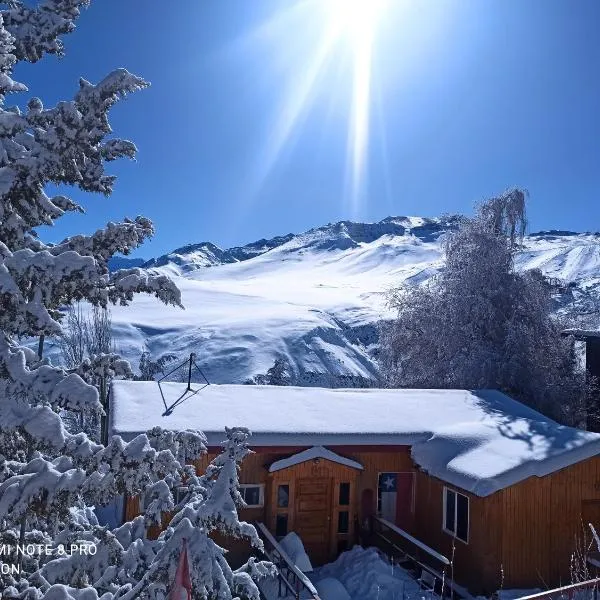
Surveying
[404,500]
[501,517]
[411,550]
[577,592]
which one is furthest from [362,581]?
[577,592]

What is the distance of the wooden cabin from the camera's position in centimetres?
1184

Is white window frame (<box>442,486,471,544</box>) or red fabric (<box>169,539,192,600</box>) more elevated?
red fabric (<box>169,539,192,600</box>)

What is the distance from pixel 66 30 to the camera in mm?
5387

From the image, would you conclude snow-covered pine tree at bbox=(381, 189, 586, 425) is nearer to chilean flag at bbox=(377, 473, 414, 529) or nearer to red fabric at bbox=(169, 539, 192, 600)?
chilean flag at bbox=(377, 473, 414, 529)

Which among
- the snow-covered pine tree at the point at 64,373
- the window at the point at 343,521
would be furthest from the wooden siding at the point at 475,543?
the snow-covered pine tree at the point at 64,373

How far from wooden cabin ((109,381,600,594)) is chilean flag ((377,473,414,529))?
3cm

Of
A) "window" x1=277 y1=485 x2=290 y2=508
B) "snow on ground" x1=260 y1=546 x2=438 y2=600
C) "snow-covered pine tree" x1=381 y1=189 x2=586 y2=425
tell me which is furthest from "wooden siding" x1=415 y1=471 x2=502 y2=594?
"snow-covered pine tree" x1=381 y1=189 x2=586 y2=425

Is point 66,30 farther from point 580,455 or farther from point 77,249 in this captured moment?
point 580,455

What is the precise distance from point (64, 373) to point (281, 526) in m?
10.2

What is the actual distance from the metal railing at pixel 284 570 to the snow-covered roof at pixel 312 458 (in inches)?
55.2

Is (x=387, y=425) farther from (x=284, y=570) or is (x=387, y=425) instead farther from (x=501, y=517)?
(x=284, y=570)

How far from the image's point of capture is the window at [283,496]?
529 inches

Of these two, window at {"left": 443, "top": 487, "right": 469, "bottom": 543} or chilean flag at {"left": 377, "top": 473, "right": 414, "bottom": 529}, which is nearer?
window at {"left": 443, "top": 487, "right": 469, "bottom": 543}

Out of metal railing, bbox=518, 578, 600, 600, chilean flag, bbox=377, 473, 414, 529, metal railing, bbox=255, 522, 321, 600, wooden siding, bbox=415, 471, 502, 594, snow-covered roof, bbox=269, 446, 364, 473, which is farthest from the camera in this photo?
chilean flag, bbox=377, 473, 414, 529
